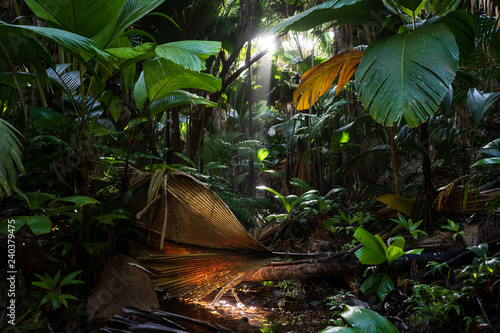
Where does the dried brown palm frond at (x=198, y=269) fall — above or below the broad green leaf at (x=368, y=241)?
below

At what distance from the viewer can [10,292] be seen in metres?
1.51

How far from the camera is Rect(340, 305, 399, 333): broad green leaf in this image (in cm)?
87

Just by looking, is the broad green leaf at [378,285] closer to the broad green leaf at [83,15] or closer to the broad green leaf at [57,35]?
the broad green leaf at [57,35]

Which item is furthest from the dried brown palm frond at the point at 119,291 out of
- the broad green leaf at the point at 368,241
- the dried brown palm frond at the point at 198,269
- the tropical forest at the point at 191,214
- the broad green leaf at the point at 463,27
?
the broad green leaf at the point at 463,27

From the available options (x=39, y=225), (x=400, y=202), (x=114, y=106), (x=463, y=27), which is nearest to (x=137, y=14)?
(x=114, y=106)

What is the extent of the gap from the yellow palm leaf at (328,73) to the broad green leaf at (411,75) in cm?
48

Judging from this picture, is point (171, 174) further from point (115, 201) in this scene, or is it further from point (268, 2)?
point (268, 2)

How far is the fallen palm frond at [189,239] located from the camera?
1940mm

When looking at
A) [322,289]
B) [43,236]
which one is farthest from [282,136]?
[43,236]

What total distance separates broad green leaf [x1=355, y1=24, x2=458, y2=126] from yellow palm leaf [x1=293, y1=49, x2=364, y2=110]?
475 mm

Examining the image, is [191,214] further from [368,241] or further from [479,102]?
[479,102]

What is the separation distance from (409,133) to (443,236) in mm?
894

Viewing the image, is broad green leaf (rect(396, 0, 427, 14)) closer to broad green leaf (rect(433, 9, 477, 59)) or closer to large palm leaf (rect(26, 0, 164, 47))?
broad green leaf (rect(433, 9, 477, 59))

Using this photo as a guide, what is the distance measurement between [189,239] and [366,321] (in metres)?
1.33
